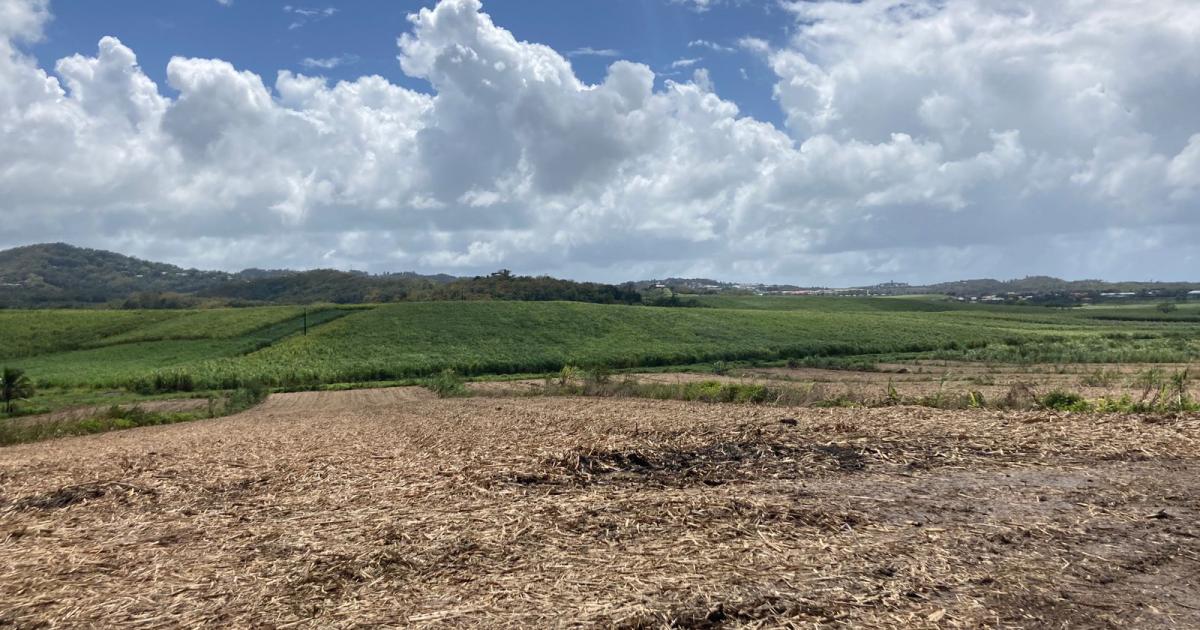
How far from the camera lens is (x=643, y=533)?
7391 mm

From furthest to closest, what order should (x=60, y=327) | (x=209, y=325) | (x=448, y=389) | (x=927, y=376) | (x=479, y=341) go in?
1. (x=209, y=325)
2. (x=60, y=327)
3. (x=479, y=341)
4. (x=927, y=376)
5. (x=448, y=389)

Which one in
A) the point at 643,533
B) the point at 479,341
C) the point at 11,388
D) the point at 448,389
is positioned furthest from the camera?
the point at 479,341

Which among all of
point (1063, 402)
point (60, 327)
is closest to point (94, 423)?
point (1063, 402)

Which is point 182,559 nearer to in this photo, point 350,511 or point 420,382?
point 350,511

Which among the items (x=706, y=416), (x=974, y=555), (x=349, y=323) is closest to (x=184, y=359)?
(x=349, y=323)

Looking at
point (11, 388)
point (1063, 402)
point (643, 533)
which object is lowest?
point (11, 388)

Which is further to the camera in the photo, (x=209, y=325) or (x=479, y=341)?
(x=209, y=325)

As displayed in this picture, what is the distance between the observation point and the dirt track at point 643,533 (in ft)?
18.5

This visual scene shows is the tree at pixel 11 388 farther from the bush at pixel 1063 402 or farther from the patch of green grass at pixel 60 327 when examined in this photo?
the bush at pixel 1063 402

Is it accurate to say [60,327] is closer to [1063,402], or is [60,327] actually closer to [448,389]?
[448,389]

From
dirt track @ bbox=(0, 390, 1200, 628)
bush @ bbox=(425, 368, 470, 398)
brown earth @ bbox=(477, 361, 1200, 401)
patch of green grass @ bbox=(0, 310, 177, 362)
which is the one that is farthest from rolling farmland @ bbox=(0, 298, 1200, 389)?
dirt track @ bbox=(0, 390, 1200, 628)

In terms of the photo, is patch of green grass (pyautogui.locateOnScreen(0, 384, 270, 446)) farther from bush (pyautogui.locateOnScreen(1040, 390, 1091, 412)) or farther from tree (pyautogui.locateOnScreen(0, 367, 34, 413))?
bush (pyautogui.locateOnScreen(1040, 390, 1091, 412))

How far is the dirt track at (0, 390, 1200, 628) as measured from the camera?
563 cm

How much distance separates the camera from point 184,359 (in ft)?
235
